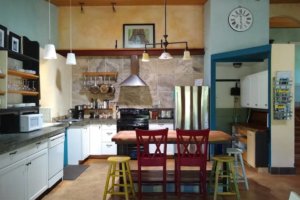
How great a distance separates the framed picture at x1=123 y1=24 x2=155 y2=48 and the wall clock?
1955mm

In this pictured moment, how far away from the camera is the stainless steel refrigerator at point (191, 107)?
6.32m

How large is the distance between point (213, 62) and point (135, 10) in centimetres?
244

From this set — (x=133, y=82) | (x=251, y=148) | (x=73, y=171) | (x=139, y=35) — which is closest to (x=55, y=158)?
(x=73, y=171)

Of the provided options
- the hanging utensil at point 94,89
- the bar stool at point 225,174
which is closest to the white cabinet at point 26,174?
the bar stool at point 225,174

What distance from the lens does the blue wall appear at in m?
4.64

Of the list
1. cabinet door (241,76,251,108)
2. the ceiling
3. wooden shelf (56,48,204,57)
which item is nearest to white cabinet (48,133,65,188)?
wooden shelf (56,48,204,57)

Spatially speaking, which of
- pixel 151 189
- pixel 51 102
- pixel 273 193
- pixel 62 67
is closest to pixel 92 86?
pixel 62 67

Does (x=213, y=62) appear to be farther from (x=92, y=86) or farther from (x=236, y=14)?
(x=92, y=86)

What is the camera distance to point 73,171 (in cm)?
548

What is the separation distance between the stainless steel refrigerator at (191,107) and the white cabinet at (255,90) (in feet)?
3.22

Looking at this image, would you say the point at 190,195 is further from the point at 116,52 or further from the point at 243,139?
the point at 116,52

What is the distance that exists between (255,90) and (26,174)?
15.7 ft

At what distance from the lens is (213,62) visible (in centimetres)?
636

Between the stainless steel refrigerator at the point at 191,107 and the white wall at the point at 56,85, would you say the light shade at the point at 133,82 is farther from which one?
the white wall at the point at 56,85
